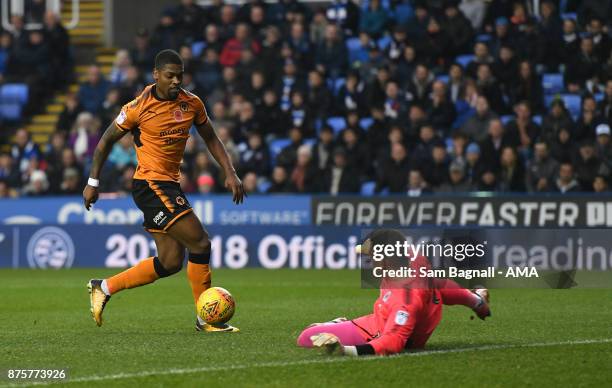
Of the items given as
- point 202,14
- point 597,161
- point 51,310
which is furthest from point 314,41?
point 51,310

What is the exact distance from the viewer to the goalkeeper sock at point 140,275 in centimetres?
1081

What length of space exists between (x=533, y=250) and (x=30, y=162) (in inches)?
Answer: 407

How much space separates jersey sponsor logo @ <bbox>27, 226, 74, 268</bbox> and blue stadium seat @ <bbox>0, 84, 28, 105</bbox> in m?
6.01

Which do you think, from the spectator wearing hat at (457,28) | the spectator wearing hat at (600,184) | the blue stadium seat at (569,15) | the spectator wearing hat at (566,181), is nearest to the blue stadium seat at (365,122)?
the spectator wearing hat at (457,28)

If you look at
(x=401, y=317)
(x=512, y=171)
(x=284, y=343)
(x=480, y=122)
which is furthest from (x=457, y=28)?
(x=401, y=317)

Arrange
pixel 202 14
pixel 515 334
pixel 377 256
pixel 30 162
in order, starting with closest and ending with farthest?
pixel 377 256 → pixel 515 334 → pixel 30 162 → pixel 202 14

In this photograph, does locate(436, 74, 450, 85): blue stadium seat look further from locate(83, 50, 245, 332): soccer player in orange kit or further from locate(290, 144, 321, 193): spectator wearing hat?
locate(83, 50, 245, 332): soccer player in orange kit

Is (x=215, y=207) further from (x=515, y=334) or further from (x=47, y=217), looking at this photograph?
(x=515, y=334)

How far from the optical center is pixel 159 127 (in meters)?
10.7

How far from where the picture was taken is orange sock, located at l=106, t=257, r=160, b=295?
10844 millimetres

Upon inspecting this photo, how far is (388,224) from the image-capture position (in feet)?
65.7

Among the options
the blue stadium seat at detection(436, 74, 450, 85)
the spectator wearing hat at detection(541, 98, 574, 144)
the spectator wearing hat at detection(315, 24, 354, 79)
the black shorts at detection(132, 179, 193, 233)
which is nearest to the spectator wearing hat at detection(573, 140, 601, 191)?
the spectator wearing hat at detection(541, 98, 574, 144)

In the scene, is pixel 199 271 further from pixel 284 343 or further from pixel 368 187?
pixel 368 187
